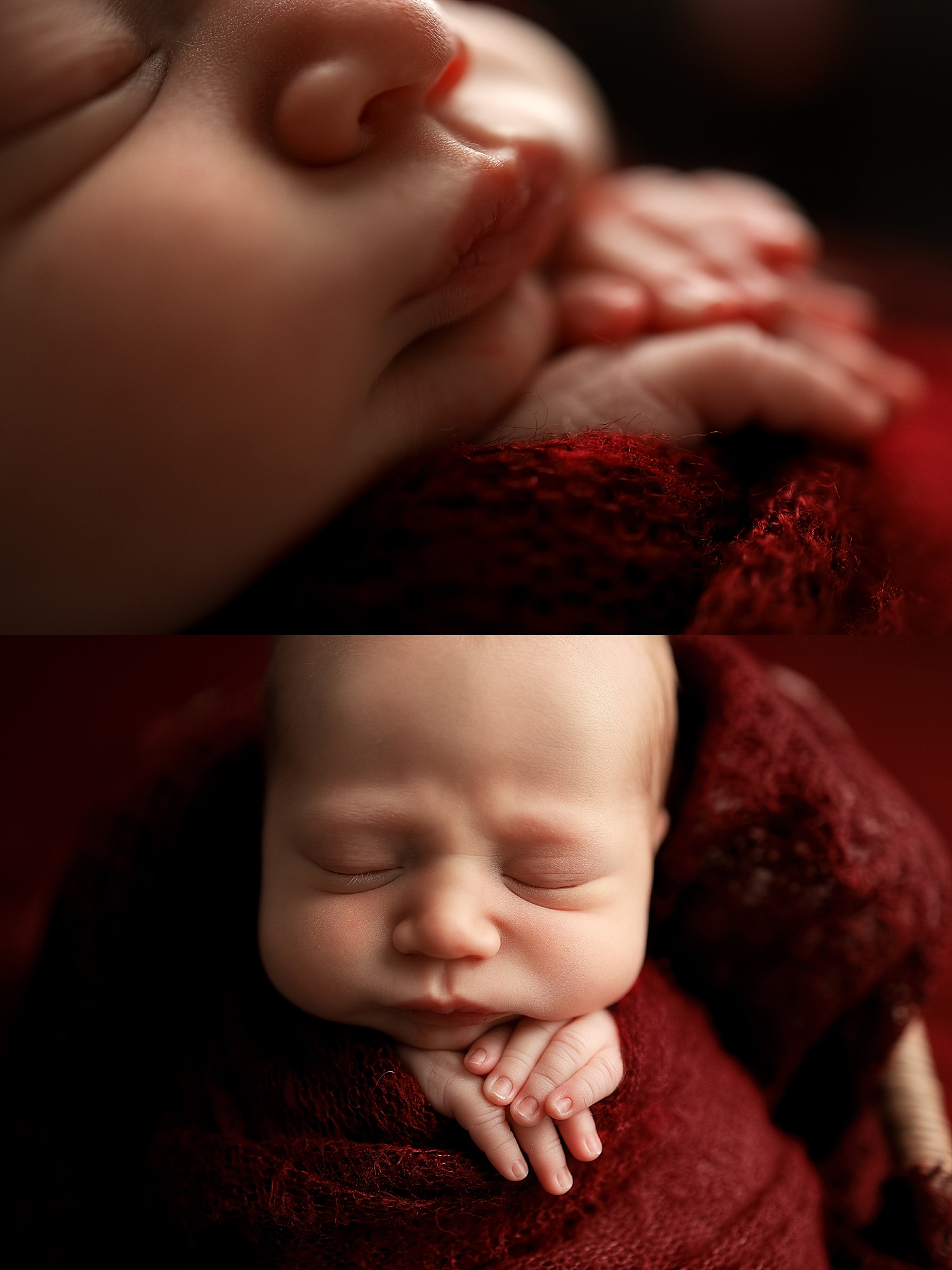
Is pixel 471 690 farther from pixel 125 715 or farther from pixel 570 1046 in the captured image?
pixel 125 715

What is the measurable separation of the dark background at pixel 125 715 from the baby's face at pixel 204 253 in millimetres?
301

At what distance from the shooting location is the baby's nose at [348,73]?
0.26m

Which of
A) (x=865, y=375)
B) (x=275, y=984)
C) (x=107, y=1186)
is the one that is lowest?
(x=107, y=1186)

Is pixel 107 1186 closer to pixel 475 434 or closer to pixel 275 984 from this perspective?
pixel 275 984

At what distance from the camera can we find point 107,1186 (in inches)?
17.1

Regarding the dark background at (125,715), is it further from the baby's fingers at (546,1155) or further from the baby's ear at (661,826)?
the baby's fingers at (546,1155)

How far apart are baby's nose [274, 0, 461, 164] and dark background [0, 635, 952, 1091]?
0.34 meters

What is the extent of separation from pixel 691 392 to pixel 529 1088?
22 cm

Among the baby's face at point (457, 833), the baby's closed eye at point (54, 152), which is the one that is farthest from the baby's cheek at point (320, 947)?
the baby's closed eye at point (54, 152)

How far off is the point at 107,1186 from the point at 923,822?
38 centimetres

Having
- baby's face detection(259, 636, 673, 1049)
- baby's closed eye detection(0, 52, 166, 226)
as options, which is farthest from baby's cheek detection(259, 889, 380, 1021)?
baby's closed eye detection(0, 52, 166, 226)

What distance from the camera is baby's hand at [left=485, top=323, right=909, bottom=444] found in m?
0.32

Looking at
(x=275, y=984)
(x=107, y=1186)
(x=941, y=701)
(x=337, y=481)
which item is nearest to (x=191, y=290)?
(x=337, y=481)

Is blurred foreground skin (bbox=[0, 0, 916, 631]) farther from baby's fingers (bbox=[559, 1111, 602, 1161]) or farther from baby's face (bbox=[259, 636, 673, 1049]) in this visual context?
baby's fingers (bbox=[559, 1111, 602, 1161])
